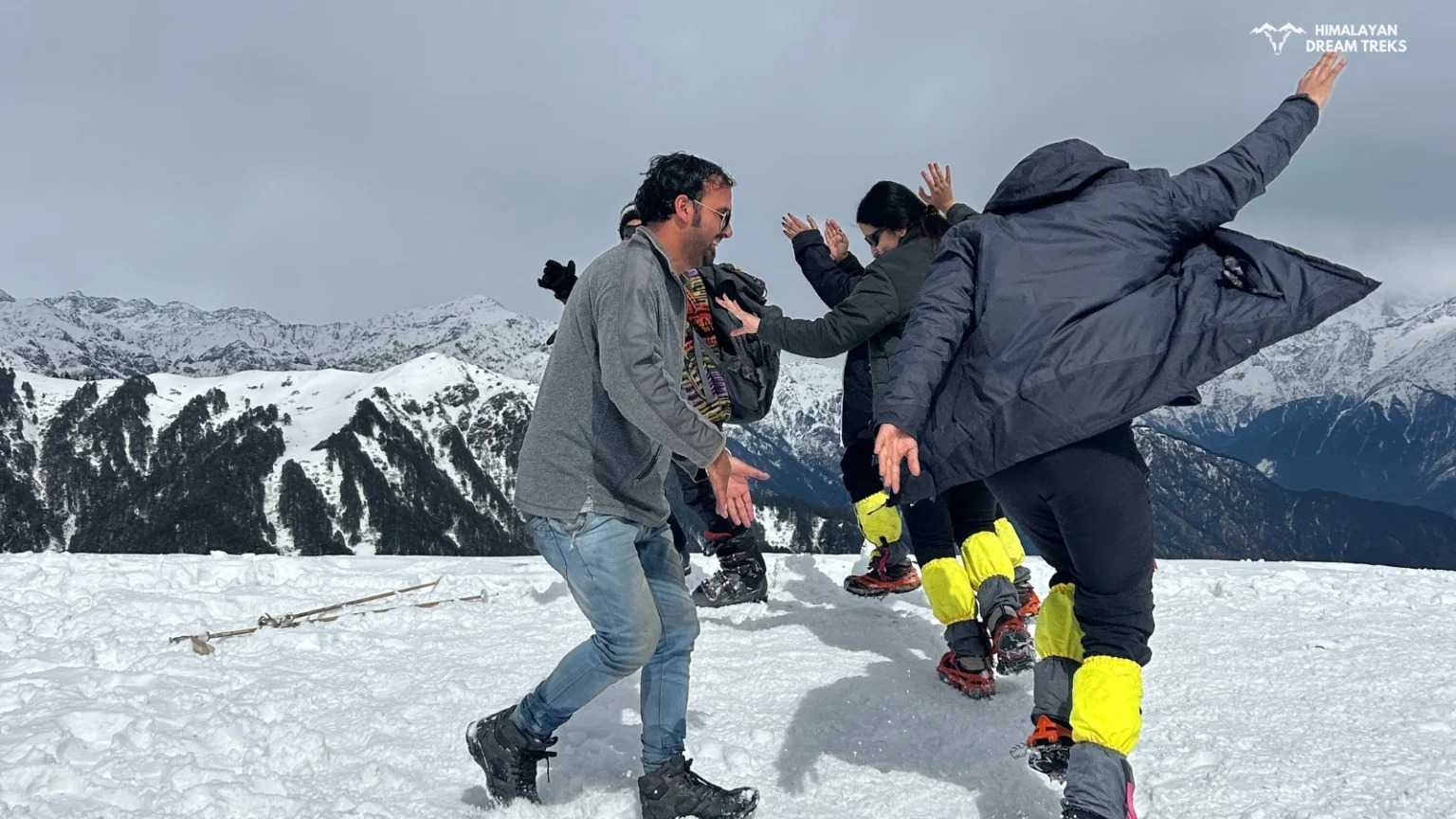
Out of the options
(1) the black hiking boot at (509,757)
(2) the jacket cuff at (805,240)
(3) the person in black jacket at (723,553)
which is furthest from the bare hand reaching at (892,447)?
(3) the person in black jacket at (723,553)

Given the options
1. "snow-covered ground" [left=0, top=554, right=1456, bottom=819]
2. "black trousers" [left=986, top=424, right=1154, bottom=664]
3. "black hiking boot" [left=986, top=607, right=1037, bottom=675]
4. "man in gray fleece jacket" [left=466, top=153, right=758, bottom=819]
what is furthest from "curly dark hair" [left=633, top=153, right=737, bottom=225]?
"black hiking boot" [left=986, top=607, right=1037, bottom=675]

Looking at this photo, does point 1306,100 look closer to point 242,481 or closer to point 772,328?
point 772,328

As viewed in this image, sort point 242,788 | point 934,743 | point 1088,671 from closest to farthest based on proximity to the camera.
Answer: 1. point 1088,671
2. point 242,788
3. point 934,743

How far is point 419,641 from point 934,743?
146 inches

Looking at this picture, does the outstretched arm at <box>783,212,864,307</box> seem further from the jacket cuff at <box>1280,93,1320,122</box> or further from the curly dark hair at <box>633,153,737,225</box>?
the jacket cuff at <box>1280,93,1320,122</box>

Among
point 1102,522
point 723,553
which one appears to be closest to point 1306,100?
point 1102,522

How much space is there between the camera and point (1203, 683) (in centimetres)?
479

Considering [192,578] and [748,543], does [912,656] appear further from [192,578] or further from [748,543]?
[192,578]

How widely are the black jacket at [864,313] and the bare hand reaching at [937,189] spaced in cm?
64

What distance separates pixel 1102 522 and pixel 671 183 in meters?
2.14

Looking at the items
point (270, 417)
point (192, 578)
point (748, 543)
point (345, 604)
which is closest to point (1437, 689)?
point (748, 543)

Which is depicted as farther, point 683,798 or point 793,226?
point 793,226

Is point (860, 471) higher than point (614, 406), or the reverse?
point (614, 406)

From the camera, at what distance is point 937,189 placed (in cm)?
570
